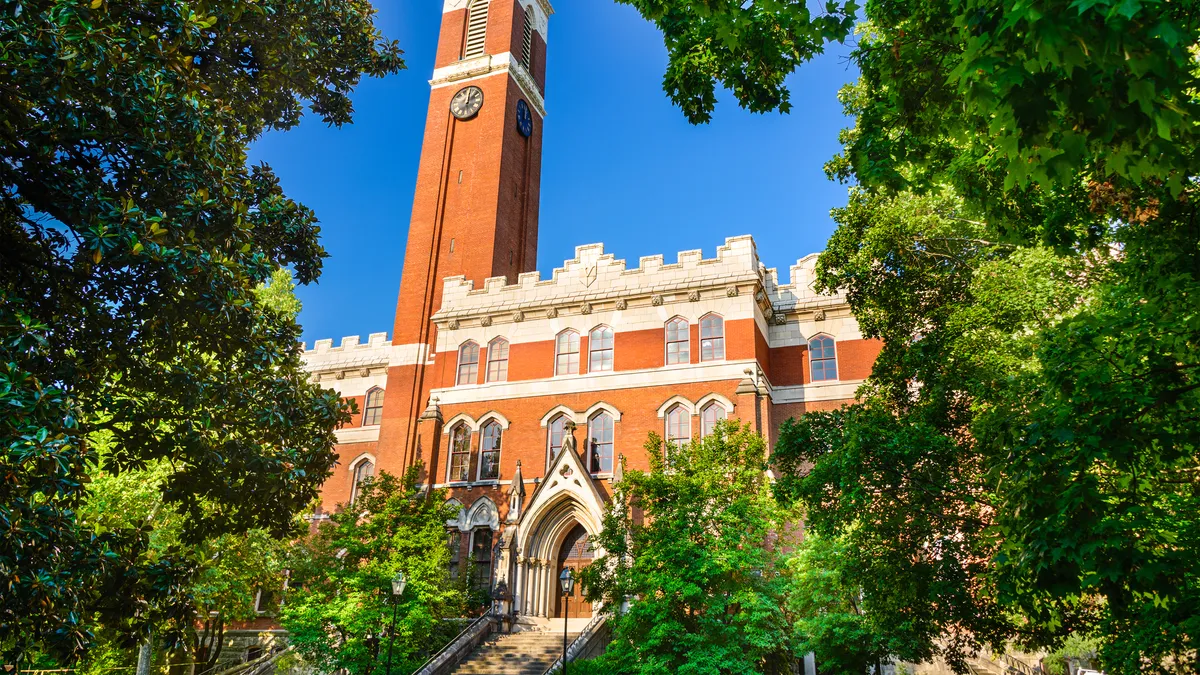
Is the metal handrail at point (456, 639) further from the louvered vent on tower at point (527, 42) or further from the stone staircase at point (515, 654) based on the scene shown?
the louvered vent on tower at point (527, 42)

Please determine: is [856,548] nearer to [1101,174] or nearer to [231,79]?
[1101,174]

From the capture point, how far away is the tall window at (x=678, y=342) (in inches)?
1118

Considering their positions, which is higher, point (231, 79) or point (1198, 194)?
point (231, 79)

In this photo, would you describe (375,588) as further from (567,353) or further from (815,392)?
(815,392)

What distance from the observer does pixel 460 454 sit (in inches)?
1170

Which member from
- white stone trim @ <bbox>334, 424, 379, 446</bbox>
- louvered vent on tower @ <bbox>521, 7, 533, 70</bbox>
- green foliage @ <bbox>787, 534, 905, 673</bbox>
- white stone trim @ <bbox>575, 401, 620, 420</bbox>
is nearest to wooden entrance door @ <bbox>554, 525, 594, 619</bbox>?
white stone trim @ <bbox>575, 401, 620, 420</bbox>

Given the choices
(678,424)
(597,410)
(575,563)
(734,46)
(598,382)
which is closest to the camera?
(734,46)

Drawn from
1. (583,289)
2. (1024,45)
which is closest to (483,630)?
(583,289)

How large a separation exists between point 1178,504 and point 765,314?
2079 cm

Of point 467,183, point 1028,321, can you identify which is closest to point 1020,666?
point 1028,321

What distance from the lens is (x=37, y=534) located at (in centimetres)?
678

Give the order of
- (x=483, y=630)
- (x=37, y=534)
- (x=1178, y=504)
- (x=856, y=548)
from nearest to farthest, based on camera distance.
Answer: (x=37, y=534) → (x=1178, y=504) → (x=856, y=548) → (x=483, y=630)

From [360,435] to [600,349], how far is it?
12652mm

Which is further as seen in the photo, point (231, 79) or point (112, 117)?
point (231, 79)
